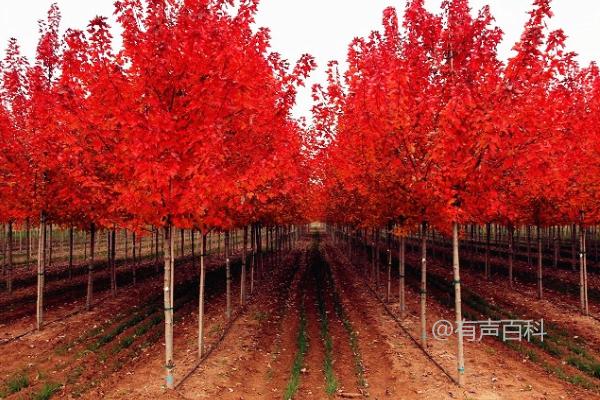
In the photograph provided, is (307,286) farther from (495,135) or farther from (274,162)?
(495,135)

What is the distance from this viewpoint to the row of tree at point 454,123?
25.6 feet

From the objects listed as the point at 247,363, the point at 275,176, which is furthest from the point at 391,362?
the point at 275,176

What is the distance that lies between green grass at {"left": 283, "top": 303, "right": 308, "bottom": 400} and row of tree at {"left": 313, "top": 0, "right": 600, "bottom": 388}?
3.64m

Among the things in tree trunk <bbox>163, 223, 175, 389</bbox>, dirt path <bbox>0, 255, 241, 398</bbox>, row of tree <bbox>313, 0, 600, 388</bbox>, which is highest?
row of tree <bbox>313, 0, 600, 388</bbox>

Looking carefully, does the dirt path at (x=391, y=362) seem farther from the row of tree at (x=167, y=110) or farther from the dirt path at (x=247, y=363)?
the row of tree at (x=167, y=110)

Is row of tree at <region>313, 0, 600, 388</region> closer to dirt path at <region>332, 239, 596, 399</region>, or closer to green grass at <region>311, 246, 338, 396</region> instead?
Answer: dirt path at <region>332, 239, 596, 399</region>

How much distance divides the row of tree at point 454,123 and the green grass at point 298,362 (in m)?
3.64

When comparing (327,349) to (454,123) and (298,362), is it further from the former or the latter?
(454,123)

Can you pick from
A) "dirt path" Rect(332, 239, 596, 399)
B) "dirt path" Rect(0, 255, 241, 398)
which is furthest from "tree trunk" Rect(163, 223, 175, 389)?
"dirt path" Rect(332, 239, 596, 399)

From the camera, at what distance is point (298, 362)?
10445 millimetres

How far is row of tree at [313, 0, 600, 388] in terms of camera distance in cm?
782

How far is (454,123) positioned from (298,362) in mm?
6690

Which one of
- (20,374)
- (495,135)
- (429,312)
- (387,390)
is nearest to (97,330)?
(20,374)

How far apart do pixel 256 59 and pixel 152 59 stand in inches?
107
